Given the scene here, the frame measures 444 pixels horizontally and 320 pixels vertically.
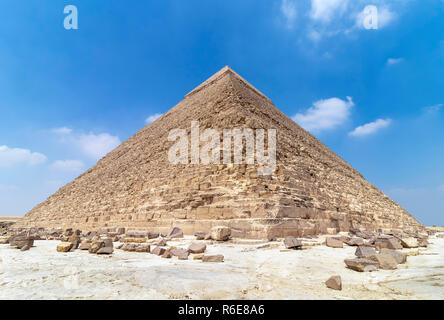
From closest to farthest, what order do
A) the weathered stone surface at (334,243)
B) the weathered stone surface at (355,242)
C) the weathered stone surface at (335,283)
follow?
the weathered stone surface at (335,283), the weathered stone surface at (334,243), the weathered stone surface at (355,242)

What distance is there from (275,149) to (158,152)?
23.6 feet

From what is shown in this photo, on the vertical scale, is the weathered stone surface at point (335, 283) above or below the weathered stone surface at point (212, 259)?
above

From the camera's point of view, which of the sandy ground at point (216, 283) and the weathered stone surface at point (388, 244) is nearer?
the sandy ground at point (216, 283)

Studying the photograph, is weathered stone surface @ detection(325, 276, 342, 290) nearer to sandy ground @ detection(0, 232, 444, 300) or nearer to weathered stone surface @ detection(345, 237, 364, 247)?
sandy ground @ detection(0, 232, 444, 300)

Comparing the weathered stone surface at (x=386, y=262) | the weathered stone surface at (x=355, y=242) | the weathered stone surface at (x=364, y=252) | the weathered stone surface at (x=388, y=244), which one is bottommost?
the weathered stone surface at (x=355, y=242)

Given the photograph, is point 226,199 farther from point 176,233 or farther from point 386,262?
point 386,262

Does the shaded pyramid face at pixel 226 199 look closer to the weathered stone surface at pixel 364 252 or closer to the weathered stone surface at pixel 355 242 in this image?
the weathered stone surface at pixel 355 242

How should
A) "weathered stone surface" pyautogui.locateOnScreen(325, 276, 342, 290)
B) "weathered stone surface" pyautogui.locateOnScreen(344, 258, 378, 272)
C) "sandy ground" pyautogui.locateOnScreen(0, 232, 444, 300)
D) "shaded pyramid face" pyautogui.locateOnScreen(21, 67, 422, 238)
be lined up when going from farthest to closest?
1. "shaded pyramid face" pyautogui.locateOnScreen(21, 67, 422, 238)
2. "weathered stone surface" pyautogui.locateOnScreen(344, 258, 378, 272)
3. "weathered stone surface" pyautogui.locateOnScreen(325, 276, 342, 290)
4. "sandy ground" pyautogui.locateOnScreen(0, 232, 444, 300)

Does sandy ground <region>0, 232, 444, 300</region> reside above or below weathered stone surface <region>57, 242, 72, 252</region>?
above

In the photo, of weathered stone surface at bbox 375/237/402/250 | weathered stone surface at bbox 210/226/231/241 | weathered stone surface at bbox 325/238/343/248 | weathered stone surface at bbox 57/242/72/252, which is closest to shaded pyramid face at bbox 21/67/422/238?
weathered stone surface at bbox 210/226/231/241

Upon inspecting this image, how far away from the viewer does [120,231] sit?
26.7 ft

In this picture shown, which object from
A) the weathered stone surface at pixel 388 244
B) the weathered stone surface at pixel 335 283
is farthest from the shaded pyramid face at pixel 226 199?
the weathered stone surface at pixel 335 283
